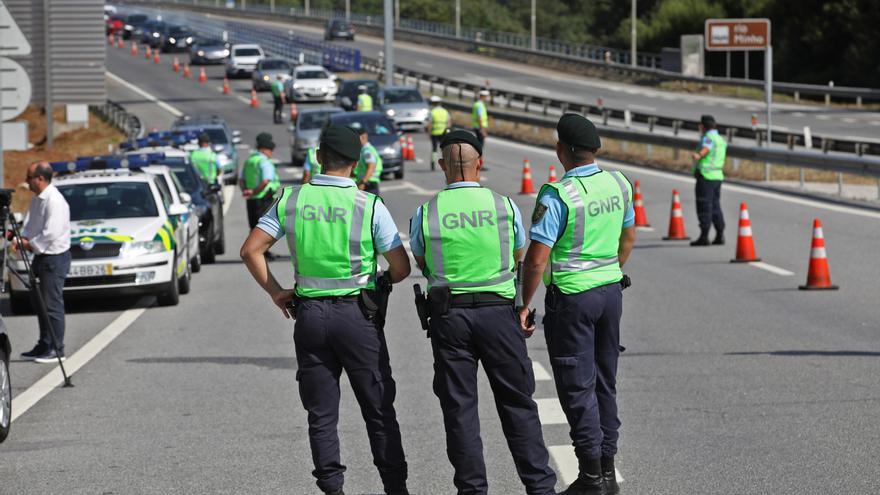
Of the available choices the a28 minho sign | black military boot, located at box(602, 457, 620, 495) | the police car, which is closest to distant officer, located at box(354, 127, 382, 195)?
the police car

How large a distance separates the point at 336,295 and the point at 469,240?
2.21 ft

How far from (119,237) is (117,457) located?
8362 millimetres

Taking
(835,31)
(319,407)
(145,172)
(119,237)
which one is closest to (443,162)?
(319,407)

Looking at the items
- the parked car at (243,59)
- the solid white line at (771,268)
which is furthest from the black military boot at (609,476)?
the parked car at (243,59)

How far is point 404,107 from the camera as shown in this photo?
5053cm

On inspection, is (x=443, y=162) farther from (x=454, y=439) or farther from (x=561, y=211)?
(x=454, y=439)

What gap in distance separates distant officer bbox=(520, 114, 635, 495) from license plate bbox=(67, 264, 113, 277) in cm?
975

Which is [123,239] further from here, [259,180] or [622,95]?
[622,95]

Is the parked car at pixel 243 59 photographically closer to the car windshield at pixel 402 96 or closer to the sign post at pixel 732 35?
the sign post at pixel 732 35

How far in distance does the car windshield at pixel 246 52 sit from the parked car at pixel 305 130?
39.1m

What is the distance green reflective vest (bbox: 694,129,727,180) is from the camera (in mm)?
20250

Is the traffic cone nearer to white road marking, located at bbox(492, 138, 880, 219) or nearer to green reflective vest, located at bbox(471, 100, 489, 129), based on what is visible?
white road marking, located at bbox(492, 138, 880, 219)

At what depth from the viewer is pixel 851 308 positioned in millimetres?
14641

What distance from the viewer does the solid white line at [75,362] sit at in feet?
35.5
